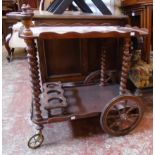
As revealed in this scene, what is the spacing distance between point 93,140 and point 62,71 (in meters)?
0.90

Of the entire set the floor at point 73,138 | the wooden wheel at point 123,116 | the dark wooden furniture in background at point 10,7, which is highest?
the dark wooden furniture in background at point 10,7

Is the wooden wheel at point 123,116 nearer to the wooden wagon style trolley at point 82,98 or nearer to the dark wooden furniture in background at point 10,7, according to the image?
the wooden wagon style trolley at point 82,98

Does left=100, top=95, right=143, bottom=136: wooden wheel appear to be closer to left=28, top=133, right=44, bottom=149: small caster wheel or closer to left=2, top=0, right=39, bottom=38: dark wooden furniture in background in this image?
left=28, top=133, right=44, bottom=149: small caster wheel

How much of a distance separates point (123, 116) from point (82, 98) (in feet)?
1.17

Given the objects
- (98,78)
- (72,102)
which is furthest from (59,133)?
(98,78)

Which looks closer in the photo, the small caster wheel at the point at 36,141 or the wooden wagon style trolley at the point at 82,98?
the wooden wagon style trolley at the point at 82,98

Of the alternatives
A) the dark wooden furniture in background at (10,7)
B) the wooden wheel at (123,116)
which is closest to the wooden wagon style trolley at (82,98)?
the wooden wheel at (123,116)

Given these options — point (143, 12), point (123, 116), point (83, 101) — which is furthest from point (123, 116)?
point (143, 12)

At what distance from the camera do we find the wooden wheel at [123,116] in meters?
1.36

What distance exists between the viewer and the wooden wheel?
1.36 m

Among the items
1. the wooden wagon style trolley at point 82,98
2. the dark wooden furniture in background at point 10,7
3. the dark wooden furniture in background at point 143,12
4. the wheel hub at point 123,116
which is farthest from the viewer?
the dark wooden furniture in background at point 10,7

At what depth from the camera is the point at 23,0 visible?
343cm

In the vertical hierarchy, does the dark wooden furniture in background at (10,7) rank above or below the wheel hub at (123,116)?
above

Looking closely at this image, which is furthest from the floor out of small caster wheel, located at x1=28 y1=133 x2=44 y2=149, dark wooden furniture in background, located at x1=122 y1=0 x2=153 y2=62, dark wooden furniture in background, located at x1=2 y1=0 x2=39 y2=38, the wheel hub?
dark wooden furniture in background, located at x1=2 y1=0 x2=39 y2=38
